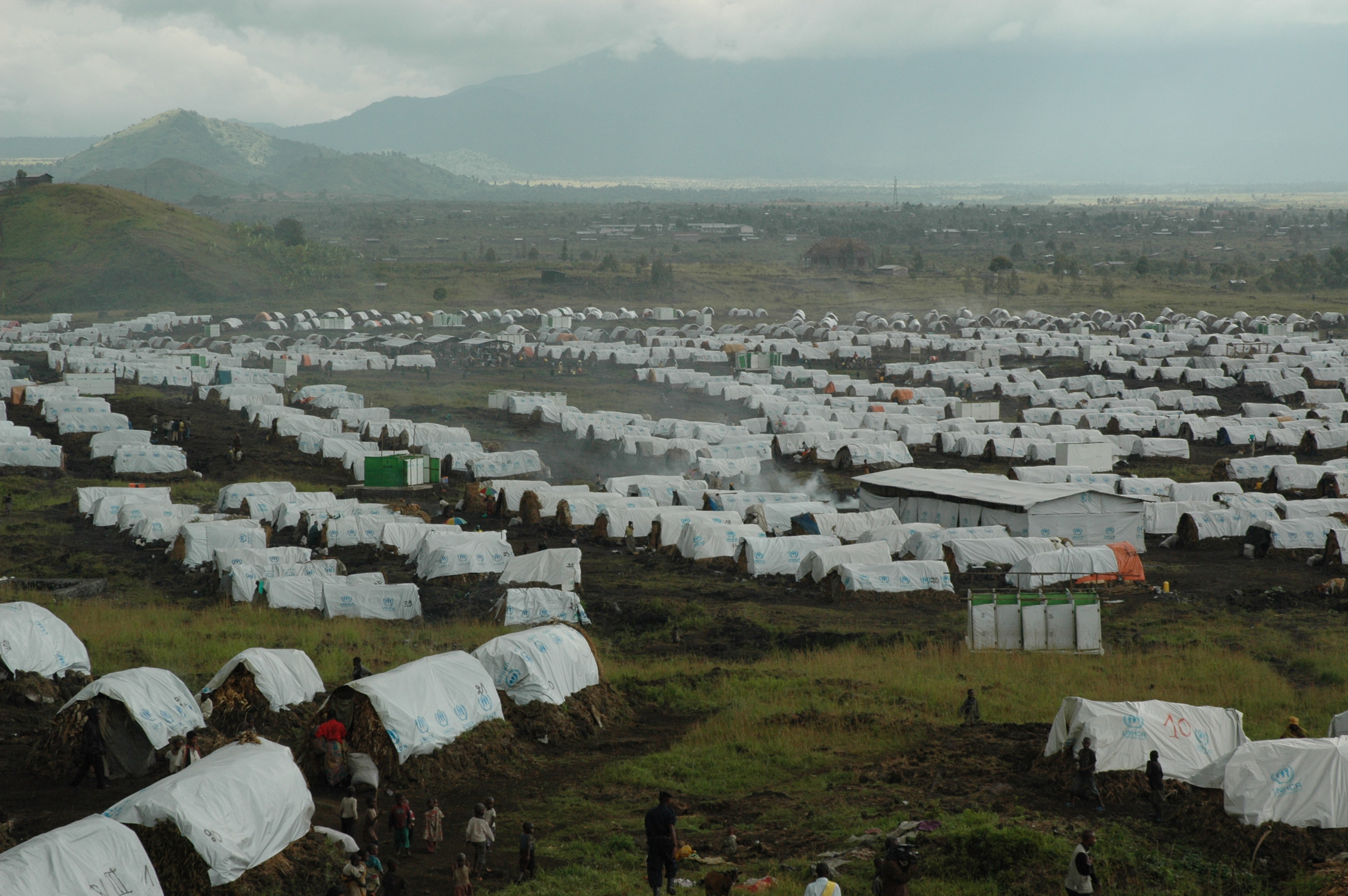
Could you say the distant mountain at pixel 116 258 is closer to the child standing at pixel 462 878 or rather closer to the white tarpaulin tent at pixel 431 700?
the white tarpaulin tent at pixel 431 700

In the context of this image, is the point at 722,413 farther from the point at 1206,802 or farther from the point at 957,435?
the point at 1206,802

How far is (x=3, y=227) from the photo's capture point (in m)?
123

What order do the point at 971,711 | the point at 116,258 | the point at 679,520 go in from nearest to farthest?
the point at 971,711 → the point at 679,520 → the point at 116,258

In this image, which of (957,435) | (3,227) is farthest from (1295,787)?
(3,227)

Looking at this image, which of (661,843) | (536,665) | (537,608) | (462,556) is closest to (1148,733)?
(661,843)

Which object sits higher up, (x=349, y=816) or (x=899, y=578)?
(x=349, y=816)

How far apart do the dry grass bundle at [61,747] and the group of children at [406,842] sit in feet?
12.6

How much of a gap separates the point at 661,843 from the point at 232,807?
14.8 ft

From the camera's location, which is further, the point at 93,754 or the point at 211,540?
the point at 211,540

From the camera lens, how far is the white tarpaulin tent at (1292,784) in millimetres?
13664

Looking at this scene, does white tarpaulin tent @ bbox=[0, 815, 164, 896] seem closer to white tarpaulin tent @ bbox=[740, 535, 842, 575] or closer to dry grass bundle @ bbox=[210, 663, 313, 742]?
dry grass bundle @ bbox=[210, 663, 313, 742]

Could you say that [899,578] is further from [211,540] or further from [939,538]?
[211,540]

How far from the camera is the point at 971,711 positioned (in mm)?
Result: 19172

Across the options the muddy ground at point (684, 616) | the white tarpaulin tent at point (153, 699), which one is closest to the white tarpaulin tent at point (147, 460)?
the muddy ground at point (684, 616)
